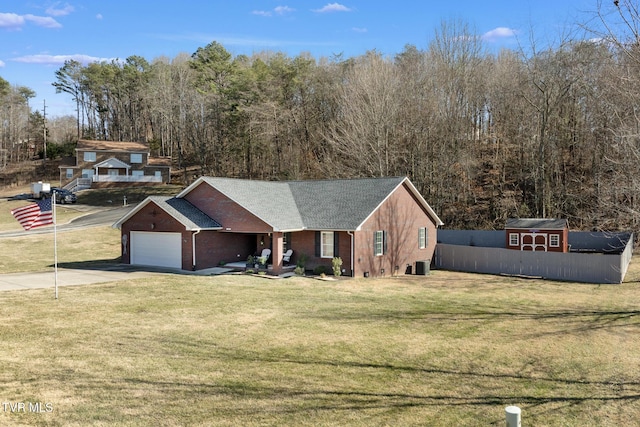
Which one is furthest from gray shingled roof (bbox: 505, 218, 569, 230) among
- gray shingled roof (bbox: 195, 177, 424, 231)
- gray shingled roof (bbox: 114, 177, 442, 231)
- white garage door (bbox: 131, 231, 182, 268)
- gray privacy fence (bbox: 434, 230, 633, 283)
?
white garage door (bbox: 131, 231, 182, 268)

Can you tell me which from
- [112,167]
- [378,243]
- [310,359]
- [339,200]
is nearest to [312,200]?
[339,200]

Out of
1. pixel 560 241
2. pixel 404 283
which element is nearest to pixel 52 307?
pixel 404 283

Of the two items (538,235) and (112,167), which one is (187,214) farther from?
(112,167)

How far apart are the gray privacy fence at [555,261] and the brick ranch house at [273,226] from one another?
433 cm

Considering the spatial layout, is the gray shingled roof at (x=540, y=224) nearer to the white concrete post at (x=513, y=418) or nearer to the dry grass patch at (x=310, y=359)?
the dry grass patch at (x=310, y=359)

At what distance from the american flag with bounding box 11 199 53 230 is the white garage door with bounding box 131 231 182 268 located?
9.35 metres

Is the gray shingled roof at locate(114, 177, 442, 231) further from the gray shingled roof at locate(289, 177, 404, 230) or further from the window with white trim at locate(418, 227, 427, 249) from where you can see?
the window with white trim at locate(418, 227, 427, 249)

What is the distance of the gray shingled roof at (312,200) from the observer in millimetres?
25719

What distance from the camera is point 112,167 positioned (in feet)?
217

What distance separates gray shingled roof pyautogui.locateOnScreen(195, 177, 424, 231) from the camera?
2572cm

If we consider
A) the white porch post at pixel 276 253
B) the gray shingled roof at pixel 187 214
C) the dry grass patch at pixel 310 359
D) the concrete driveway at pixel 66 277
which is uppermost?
the gray shingled roof at pixel 187 214

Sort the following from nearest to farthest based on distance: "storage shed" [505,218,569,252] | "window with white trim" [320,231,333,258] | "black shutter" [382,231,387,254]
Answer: "window with white trim" [320,231,333,258] → "black shutter" [382,231,387,254] → "storage shed" [505,218,569,252]

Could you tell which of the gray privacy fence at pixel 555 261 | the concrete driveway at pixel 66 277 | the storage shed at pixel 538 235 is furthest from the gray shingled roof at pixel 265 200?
the storage shed at pixel 538 235

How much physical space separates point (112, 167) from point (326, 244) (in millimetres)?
50195
